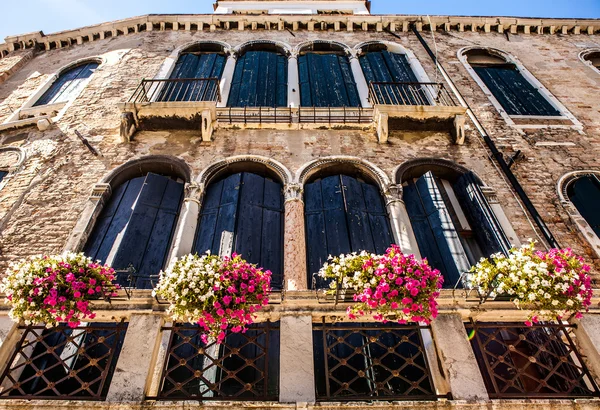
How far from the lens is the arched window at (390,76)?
919 centimetres

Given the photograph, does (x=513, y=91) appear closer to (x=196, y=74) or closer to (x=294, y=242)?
(x=294, y=242)

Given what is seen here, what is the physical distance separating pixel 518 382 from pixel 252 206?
421cm

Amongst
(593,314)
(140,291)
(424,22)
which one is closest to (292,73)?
(424,22)

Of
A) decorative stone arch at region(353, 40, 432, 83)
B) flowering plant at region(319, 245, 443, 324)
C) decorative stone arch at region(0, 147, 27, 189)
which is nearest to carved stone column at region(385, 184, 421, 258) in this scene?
flowering plant at region(319, 245, 443, 324)

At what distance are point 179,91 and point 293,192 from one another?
405 cm

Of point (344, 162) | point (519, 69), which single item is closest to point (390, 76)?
point (519, 69)

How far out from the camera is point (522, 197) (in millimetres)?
6980

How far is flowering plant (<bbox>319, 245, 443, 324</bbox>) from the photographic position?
428 cm

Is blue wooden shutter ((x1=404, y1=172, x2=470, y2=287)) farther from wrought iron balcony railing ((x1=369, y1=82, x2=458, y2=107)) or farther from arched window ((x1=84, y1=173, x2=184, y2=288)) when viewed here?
arched window ((x1=84, y1=173, x2=184, y2=288))

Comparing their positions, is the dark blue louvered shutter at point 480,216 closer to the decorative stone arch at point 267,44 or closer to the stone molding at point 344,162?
the stone molding at point 344,162

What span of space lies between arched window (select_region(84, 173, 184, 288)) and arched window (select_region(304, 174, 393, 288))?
84.2 inches

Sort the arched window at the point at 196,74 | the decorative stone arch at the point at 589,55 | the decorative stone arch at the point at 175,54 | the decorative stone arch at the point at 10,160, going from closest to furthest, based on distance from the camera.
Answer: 1. the decorative stone arch at the point at 10,160
2. the arched window at the point at 196,74
3. the decorative stone arch at the point at 175,54
4. the decorative stone arch at the point at 589,55

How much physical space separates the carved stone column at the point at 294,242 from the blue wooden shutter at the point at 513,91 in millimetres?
5294

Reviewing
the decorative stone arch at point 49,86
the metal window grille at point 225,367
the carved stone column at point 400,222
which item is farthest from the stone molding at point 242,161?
the decorative stone arch at point 49,86
